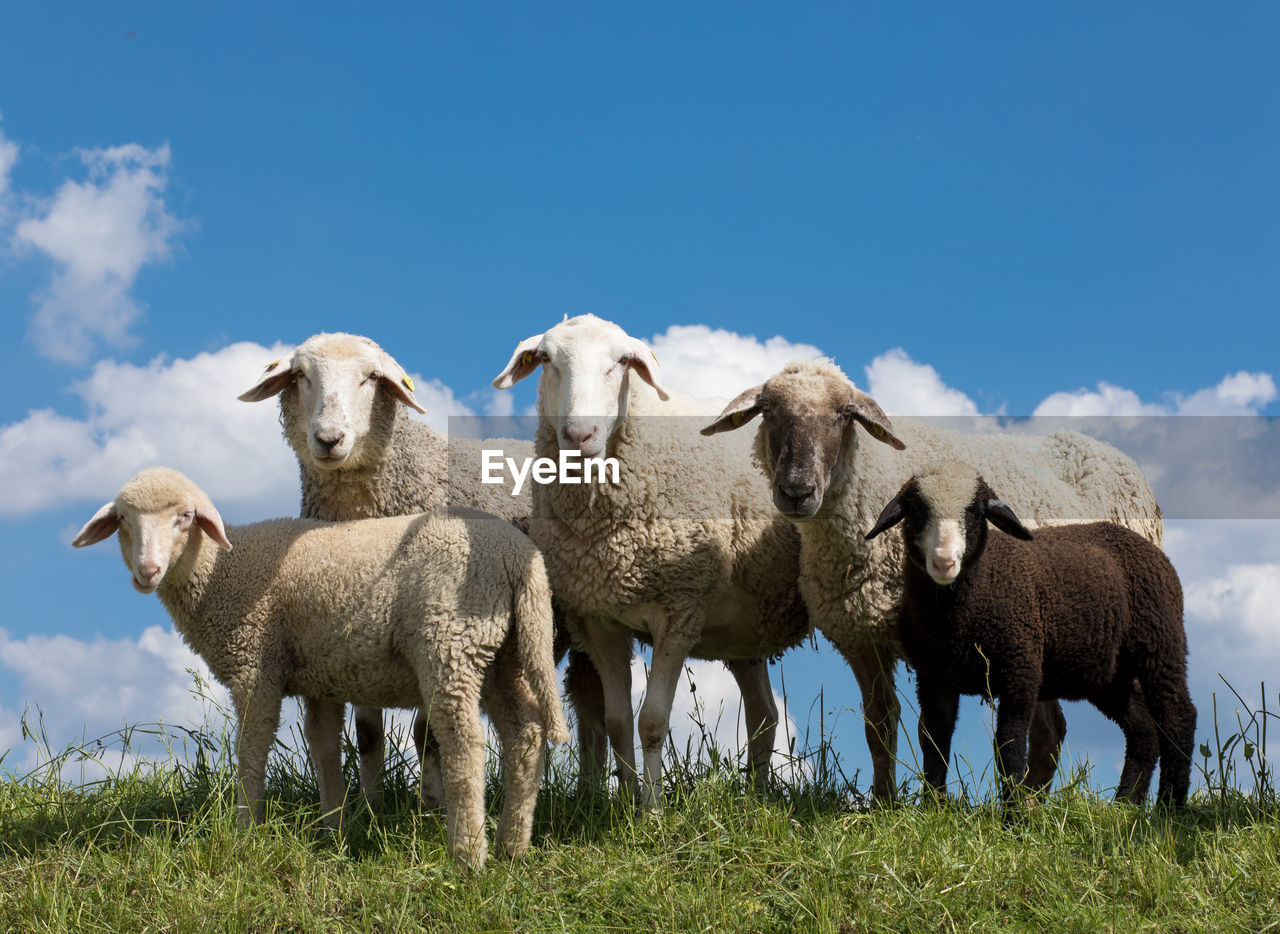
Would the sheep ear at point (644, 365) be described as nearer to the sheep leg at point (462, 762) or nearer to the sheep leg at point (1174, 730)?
the sheep leg at point (462, 762)

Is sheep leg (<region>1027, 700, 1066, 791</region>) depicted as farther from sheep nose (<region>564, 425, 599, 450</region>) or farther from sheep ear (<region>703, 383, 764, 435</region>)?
sheep nose (<region>564, 425, 599, 450</region>)

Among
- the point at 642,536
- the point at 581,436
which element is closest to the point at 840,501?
the point at 642,536

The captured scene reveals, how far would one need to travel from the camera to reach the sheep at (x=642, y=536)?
6.89 metres

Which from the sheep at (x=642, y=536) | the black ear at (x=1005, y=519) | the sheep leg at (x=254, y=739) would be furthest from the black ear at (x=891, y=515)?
the sheep leg at (x=254, y=739)

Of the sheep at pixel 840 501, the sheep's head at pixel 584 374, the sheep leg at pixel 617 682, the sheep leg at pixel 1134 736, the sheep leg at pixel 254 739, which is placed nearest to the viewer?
the sheep leg at pixel 254 739

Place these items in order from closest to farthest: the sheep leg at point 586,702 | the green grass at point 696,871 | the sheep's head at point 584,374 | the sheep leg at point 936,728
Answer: the green grass at point 696,871, the sheep leg at point 936,728, the sheep's head at point 584,374, the sheep leg at point 586,702

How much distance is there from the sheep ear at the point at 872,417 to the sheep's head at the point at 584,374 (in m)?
1.16

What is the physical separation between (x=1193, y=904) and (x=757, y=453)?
10.7 ft

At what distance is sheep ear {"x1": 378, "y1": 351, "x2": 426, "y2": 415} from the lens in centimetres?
730

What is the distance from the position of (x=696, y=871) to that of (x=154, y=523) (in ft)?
11.0

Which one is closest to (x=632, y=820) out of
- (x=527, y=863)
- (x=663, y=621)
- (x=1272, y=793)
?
(x=527, y=863)

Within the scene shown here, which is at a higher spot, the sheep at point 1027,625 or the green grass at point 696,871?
the sheep at point 1027,625

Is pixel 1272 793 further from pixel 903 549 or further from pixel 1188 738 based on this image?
pixel 903 549

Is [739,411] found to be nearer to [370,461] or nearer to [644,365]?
[644,365]
